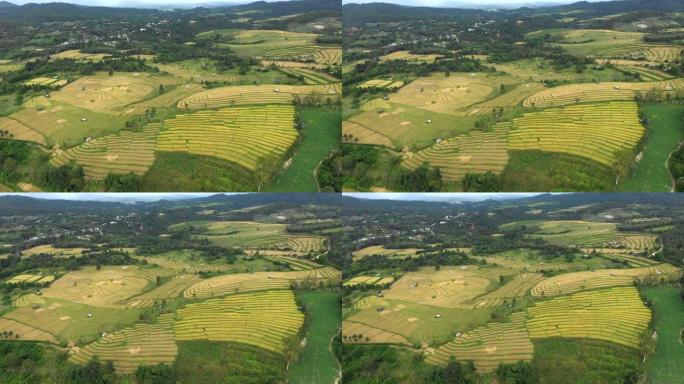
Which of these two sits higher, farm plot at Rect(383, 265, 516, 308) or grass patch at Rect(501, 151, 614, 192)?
grass patch at Rect(501, 151, 614, 192)

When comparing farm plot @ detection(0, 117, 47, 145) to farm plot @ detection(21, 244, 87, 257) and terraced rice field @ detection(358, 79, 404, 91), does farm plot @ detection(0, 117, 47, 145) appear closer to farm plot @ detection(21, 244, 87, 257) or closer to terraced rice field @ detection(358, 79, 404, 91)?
farm plot @ detection(21, 244, 87, 257)

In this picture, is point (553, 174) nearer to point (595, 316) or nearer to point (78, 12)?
point (595, 316)

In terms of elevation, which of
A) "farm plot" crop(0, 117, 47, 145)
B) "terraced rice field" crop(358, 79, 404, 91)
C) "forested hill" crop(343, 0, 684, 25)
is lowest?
"farm plot" crop(0, 117, 47, 145)

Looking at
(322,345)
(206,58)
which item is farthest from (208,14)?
(322,345)

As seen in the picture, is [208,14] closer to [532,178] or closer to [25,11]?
[25,11]

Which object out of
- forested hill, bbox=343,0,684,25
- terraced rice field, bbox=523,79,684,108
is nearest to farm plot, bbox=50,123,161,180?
forested hill, bbox=343,0,684,25

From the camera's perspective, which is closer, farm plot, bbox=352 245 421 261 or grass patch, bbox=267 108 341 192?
grass patch, bbox=267 108 341 192

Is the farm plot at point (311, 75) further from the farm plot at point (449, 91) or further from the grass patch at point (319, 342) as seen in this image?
the grass patch at point (319, 342)

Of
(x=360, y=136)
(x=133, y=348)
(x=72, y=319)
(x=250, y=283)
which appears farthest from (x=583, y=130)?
(x=72, y=319)

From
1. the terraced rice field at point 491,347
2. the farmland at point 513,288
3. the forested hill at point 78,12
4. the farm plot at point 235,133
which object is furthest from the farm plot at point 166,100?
the terraced rice field at point 491,347
